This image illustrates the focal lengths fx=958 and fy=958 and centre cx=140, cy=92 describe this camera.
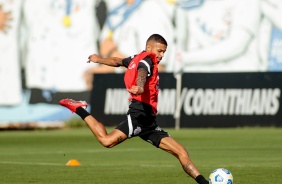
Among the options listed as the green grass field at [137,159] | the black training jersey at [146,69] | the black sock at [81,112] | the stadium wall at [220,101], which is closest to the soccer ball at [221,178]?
the black training jersey at [146,69]

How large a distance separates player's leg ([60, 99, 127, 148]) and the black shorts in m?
0.13

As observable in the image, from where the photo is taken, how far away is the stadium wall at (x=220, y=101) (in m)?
33.9

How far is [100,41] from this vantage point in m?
45.8

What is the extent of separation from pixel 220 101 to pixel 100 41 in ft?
41.2

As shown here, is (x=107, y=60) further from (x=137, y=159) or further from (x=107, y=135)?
(x=137, y=159)

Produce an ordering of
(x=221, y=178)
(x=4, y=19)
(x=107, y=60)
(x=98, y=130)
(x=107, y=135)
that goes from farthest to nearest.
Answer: (x=4, y=19) → (x=107, y=60) → (x=98, y=130) → (x=107, y=135) → (x=221, y=178)

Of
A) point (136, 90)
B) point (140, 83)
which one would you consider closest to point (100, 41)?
point (140, 83)

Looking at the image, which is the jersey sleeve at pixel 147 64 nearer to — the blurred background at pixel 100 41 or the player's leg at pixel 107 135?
the player's leg at pixel 107 135

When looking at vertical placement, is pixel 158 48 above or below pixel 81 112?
above

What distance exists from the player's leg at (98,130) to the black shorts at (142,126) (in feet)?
0.44

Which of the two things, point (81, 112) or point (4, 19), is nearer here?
point (81, 112)

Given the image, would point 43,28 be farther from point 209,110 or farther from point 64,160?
point 64,160

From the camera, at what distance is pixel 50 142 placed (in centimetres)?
2959

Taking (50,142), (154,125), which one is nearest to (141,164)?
(154,125)
